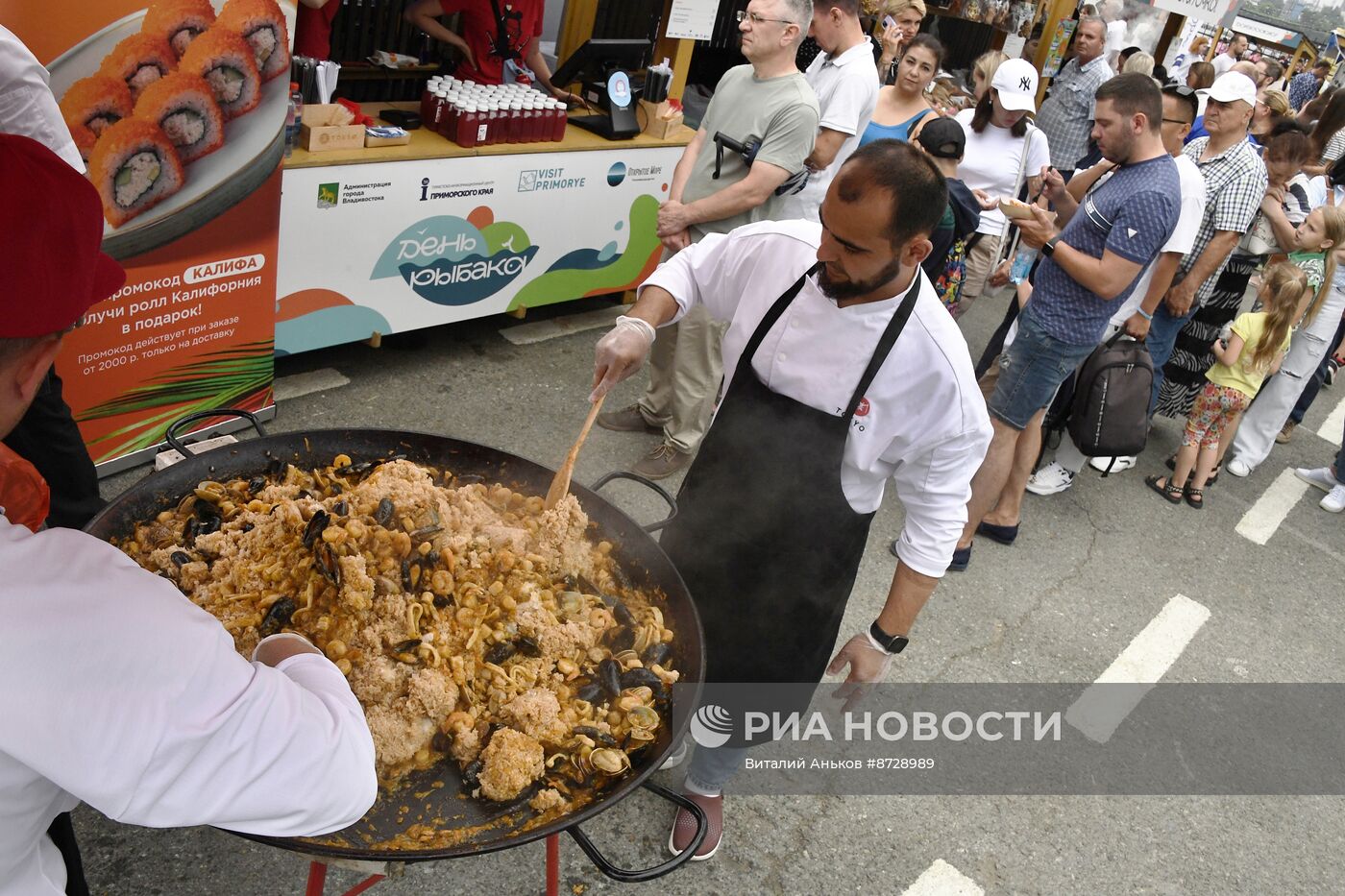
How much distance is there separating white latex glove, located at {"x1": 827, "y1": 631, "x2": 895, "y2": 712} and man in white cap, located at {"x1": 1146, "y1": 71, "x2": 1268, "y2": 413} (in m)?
3.68

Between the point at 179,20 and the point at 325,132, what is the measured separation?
3.44ft

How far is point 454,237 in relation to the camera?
529 cm

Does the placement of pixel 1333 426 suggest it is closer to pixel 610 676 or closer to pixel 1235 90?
pixel 1235 90

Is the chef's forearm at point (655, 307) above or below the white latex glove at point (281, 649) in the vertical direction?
above

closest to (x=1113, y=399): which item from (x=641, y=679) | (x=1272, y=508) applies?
(x=1272, y=508)

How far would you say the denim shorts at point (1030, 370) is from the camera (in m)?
4.71

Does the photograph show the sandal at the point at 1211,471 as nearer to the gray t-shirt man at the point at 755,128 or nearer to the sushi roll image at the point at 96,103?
the gray t-shirt man at the point at 755,128

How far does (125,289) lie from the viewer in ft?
12.4

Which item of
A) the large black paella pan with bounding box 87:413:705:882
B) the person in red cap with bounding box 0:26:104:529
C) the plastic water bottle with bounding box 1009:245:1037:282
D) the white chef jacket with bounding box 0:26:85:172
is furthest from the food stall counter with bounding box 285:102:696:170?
the plastic water bottle with bounding box 1009:245:1037:282

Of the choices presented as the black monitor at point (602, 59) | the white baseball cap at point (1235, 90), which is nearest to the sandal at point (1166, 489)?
the white baseball cap at point (1235, 90)

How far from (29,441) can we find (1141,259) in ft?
14.9

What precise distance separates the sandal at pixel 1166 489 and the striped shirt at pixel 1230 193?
142cm

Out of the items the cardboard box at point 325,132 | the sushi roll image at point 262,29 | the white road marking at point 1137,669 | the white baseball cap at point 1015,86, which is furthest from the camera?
the white baseball cap at point 1015,86

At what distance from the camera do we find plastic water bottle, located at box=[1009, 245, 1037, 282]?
304 inches
